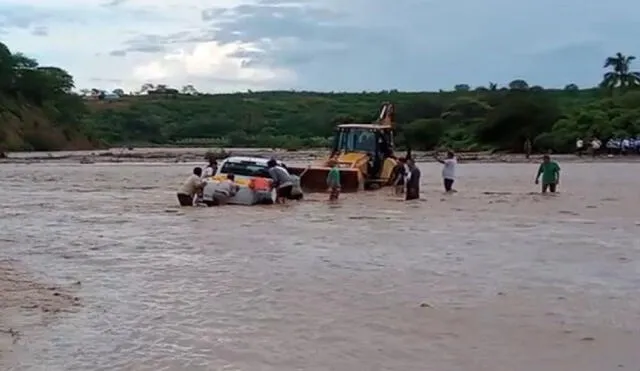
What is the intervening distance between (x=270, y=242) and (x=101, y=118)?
5337 inches

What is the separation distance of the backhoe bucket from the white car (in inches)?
151

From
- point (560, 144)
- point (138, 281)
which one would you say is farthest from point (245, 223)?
point (560, 144)

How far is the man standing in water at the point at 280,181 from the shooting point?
1111 inches

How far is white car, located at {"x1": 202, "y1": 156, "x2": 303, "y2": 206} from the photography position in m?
26.9

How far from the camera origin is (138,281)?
14547 mm

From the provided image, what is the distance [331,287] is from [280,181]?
47.8 ft

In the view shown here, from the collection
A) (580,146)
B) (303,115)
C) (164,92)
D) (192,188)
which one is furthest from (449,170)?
(164,92)

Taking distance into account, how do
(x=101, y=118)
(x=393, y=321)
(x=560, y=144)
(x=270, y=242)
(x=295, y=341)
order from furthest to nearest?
(x=101, y=118) → (x=560, y=144) → (x=270, y=242) → (x=393, y=321) → (x=295, y=341)

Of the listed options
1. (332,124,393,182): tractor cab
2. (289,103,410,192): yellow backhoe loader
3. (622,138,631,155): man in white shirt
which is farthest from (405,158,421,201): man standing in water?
(622,138,631,155): man in white shirt

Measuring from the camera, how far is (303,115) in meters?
159

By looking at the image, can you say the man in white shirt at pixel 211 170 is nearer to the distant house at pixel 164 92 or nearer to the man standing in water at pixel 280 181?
the man standing in water at pixel 280 181

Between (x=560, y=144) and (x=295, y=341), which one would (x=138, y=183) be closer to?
(x=295, y=341)

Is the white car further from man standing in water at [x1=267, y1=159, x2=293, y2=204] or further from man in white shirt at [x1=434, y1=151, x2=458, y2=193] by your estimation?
man in white shirt at [x1=434, y1=151, x2=458, y2=193]

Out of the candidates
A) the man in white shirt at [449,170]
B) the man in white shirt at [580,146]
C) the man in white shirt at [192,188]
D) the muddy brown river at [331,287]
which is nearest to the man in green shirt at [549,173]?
the man in white shirt at [449,170]
